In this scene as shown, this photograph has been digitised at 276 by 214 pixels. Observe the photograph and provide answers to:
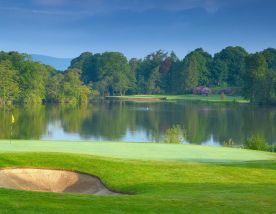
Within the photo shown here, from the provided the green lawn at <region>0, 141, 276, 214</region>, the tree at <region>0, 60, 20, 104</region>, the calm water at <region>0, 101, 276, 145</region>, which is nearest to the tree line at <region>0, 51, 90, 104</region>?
the tree at <region>0, 60, 20, 104</region>

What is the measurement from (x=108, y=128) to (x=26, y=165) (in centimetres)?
5133

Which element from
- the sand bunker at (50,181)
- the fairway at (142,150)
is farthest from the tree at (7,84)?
the sand bunker at (50,181)

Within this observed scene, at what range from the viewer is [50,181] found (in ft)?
63.8

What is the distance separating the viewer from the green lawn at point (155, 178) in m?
11.7

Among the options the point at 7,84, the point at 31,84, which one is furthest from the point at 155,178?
the point at 31,84

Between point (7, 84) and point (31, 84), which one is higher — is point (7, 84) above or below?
below

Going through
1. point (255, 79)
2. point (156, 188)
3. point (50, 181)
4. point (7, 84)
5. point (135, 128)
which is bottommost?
point (50, 181)

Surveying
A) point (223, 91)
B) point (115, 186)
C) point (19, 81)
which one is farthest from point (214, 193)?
point (223, 91)

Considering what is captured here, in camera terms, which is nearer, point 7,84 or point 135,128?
point 135,128

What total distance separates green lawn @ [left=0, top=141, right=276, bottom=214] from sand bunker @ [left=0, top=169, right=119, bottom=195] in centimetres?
41

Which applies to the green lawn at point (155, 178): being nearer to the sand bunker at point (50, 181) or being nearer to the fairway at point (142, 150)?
the fairway at point (142, 150)

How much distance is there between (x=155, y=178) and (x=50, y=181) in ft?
13.3

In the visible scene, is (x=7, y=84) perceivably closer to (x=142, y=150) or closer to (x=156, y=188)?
(x=142, y=150)

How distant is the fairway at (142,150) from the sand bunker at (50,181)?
4.40 metres
